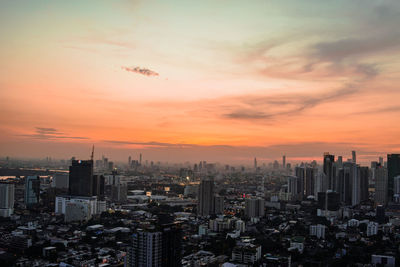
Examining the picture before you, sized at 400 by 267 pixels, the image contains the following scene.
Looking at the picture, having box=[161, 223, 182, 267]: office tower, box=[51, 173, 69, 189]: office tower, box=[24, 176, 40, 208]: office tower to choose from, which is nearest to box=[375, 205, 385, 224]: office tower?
box=[161, 223, 182, 267]: office tower

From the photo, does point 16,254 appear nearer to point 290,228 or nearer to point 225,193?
point 290,228

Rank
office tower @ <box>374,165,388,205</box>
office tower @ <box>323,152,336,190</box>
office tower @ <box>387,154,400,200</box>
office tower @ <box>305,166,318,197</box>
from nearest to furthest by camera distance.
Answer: office tower @ <box>374,165,388,205</box>, office tower @ <box>387,154,400,200</box>, office tower @ <box>323,152,336,190</box>, office tower @ <box>305,166,318,197</box>

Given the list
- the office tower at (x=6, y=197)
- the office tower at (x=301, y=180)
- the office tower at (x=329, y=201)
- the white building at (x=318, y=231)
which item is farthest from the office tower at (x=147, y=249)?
the office tower at (x=301, y=180)

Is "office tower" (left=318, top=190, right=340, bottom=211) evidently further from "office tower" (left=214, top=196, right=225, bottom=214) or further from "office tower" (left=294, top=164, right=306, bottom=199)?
"office tower" (left=294, top=164, right=306, bottom=199)

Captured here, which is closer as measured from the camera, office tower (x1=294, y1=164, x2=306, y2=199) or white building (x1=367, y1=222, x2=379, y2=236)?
white building (x1=367, y1=222, x2=379, y2=236)

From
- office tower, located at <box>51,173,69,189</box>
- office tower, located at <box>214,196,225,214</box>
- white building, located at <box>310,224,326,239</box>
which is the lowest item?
white building, located at <box>310,224,326,239</box>

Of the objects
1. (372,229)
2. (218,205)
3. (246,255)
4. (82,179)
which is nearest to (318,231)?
(372,229)

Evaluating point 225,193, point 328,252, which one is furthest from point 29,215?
point 225,193
